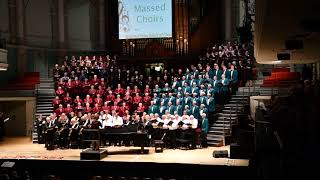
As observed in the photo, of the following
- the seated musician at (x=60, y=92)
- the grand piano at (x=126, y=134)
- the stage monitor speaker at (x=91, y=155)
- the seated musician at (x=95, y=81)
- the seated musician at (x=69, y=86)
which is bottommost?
the stage monitor speaker at (x=91, y=155)

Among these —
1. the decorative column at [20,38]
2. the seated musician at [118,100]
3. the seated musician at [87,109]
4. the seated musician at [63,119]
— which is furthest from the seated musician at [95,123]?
the decorative column at [20,38]

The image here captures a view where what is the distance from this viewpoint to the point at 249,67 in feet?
56.7

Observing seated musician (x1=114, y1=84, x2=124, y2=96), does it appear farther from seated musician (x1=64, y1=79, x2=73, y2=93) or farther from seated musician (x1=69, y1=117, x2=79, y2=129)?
seated musician (x1=69, y1=117, x2=79, y2=129)

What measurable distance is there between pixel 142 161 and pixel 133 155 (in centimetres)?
120

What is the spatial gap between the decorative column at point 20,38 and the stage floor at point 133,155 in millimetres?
5859

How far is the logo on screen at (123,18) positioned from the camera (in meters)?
21.5

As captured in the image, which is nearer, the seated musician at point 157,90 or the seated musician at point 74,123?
the seated musician at point 74,123

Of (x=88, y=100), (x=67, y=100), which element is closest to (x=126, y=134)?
(x=88, y=100)

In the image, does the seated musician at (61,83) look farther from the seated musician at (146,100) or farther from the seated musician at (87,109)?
the seated musician at (146,100)

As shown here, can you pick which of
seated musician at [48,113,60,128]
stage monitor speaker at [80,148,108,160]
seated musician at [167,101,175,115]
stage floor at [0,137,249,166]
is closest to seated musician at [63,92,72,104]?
seated musician at [48,113,60,128]

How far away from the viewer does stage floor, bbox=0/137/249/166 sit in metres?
11.8

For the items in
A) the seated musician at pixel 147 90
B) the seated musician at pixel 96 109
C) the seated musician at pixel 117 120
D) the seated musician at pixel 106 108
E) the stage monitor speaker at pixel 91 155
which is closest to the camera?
the stage monitor speaker at pixel 91 155

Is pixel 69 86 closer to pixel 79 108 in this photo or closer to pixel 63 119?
pixel 79 108

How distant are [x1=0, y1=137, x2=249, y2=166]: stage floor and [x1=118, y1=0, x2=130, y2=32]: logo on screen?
8185 millimetres
